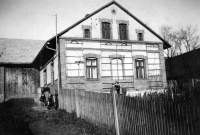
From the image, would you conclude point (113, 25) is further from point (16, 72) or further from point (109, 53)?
point (16, 72)

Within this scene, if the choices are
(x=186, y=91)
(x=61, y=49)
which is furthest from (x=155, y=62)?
(x=186, y=91)

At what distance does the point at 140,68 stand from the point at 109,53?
3.53 m

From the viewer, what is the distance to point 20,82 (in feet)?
69.1

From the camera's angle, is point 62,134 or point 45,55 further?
point 45,55

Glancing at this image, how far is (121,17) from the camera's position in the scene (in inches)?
698

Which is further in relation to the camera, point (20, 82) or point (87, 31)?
point (20, 82)

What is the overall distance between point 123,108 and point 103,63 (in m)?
10.9

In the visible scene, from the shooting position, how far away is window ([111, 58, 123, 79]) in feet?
54.6

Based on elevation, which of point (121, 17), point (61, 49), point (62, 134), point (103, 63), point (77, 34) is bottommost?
point (62, 134)

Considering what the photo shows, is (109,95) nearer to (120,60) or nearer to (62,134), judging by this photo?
(62,134)

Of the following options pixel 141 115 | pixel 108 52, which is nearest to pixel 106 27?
pixel 108 52

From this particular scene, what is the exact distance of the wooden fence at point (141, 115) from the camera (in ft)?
12.7

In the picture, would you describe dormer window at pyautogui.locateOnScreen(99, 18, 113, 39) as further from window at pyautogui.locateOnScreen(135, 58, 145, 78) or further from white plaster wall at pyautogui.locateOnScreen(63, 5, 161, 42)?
window at pyautogui.locateOnScreen(135, 58, 145, 78)

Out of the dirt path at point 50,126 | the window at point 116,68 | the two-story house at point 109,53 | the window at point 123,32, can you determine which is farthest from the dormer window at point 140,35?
the dirt path at point 50,126
